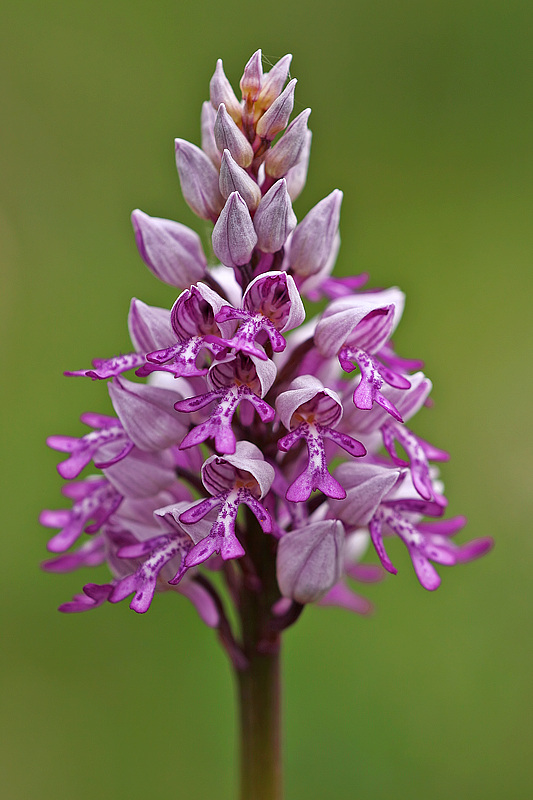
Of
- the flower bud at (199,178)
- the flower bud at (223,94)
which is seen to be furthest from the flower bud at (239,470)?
the flower bud at (223,94)

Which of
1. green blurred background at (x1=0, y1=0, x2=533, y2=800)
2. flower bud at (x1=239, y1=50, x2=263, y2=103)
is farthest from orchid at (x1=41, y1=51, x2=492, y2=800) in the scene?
green blurred background at (x1=0, y1=0, x2=533, y2=800)

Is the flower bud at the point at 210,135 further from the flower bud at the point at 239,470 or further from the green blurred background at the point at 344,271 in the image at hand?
the green blurred background at the point at 344,271

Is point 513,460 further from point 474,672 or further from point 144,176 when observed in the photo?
point 144,176

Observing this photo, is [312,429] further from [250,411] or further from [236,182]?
[236,182]

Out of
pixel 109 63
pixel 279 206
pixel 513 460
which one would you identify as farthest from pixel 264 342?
pixel 109 63

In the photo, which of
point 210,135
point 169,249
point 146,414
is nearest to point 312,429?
point 146,414
